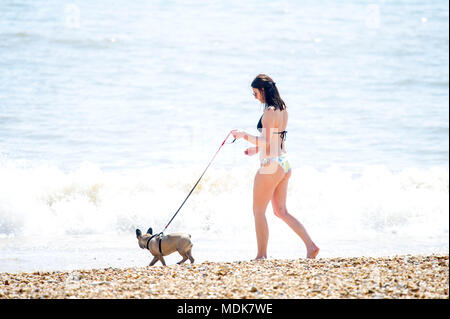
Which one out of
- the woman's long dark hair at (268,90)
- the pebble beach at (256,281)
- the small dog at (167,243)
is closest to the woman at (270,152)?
the woman's long dark hair at (268,90)

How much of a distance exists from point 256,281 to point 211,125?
10060 mm

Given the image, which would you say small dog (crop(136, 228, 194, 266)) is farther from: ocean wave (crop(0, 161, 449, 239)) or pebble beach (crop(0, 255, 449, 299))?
ocean wave (crop(0, 161, 449, 239))

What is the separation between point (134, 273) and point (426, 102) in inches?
562

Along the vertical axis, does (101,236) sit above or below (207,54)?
below

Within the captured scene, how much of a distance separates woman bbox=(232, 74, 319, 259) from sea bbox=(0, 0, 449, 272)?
1.54m

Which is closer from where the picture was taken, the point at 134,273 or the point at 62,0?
the point at 134,273

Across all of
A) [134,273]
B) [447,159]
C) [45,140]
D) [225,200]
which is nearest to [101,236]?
[225,200]

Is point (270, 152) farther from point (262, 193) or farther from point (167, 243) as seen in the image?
point (167, 243)

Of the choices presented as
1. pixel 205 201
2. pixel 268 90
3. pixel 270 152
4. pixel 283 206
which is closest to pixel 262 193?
pixel 283 206

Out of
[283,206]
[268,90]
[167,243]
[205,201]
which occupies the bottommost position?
[205,201]

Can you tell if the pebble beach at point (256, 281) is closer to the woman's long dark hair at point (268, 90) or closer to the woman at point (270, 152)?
the woman at point (270, 152)

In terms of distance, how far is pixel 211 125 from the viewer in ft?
49.5

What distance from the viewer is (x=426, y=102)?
18188 mm

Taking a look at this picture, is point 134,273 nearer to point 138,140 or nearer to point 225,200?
point 225,200
